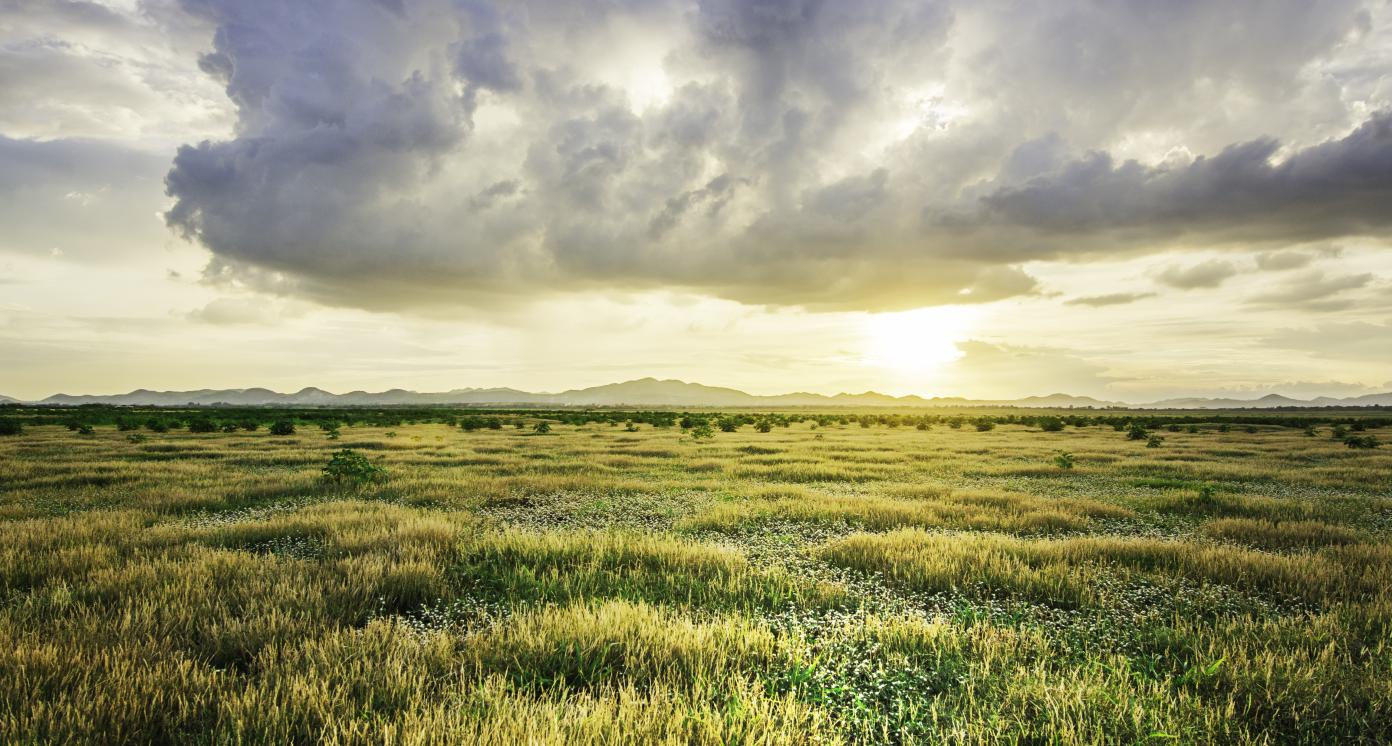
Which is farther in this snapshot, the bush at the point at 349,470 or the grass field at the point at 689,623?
the bush at the point at 349,470

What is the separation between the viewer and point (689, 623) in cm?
508

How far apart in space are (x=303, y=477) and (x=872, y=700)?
691 inches

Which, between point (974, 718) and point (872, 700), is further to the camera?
point (872, 700)

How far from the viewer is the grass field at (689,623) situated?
A: 3.64 metres

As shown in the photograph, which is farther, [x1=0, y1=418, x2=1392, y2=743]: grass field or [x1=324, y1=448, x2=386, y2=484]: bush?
[x1=324, y1=448, x2=386, y2=484]: bush

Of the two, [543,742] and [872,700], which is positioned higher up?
[543,742]

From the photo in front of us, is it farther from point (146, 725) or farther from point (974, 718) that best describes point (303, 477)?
point (974, 718)

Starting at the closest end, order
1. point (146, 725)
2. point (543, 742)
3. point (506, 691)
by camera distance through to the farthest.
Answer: point (543, 742), point (146, 725), point (506, 691)

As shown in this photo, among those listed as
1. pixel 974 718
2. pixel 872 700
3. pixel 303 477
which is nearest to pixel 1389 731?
pixel 974 718

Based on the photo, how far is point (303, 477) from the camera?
1684 cm

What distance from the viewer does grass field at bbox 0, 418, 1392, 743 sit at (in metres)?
3.64

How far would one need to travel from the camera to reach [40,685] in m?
3.87

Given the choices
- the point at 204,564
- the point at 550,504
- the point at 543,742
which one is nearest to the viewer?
the point at 543,742

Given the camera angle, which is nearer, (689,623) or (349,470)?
(689,623)
